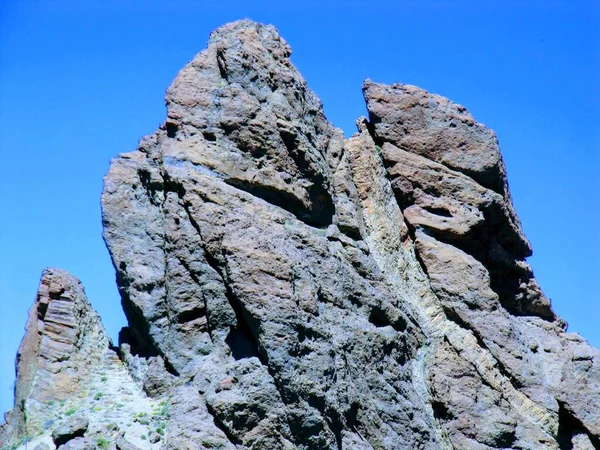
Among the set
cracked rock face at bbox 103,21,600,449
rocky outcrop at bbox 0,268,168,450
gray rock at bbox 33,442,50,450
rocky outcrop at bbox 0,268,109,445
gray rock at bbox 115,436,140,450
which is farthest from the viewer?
rocky outcrop at bbox 0,268,109,445

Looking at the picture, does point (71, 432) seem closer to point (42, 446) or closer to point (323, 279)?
point (42, 446)

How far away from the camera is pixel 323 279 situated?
24516mm

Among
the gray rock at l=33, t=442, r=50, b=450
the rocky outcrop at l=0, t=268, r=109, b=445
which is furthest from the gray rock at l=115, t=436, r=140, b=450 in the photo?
the rocky outcrop at l=0, t=268, r=109, b=445

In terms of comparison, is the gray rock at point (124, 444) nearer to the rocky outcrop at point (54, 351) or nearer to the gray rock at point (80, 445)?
the gray rock at point (80, 445)

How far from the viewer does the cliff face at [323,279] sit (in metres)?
22.6

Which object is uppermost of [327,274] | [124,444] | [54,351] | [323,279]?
[327,274]

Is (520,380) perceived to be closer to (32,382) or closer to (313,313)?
(313,313)

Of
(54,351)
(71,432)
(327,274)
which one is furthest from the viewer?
(54,351)

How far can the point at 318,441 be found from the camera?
2236 cm

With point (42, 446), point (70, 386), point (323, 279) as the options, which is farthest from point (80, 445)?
point (323, 279)

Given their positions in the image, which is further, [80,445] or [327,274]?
[327,274]

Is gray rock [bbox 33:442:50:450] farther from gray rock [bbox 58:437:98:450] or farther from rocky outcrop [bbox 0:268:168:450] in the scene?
gray rock [bbox 58:437:98:450]

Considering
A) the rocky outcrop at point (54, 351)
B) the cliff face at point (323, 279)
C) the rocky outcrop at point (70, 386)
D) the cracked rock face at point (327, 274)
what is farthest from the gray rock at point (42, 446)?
the cracked rock face at point (327, 274)

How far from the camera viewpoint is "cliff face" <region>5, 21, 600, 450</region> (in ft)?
74.3
